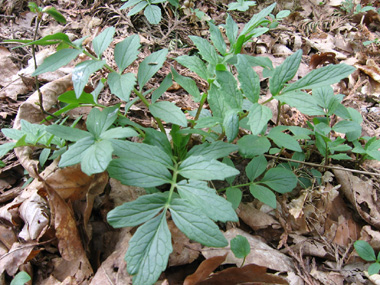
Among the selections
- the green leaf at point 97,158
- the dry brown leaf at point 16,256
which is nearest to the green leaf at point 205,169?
the green leaf at point 97,158

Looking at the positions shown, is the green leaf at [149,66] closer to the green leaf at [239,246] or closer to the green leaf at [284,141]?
the green leaf at [284,141]

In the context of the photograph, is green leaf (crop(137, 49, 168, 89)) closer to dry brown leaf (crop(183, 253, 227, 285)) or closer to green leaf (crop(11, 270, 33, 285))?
dry brown leaf (crop(183, 253, 227, 285))

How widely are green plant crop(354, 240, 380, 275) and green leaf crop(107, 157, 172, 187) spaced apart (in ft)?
3.86

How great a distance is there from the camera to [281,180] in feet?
5.06

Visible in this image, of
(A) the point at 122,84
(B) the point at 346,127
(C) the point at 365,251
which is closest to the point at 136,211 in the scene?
(A) the point at 122,84

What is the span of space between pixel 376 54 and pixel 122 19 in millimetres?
2971

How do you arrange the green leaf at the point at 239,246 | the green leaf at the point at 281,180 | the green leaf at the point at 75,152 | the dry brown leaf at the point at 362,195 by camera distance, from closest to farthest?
the green leaf at the point at 75,152
the green leaf at the point at 239,246
the green leaf at the point at 281,180
the dry brown leaf at the point at 362,195

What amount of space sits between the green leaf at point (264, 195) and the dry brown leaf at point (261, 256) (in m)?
0.26

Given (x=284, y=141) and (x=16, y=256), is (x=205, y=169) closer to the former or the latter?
(x=284, y=141)

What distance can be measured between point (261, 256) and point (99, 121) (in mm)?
1117

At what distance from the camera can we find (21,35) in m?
3.04

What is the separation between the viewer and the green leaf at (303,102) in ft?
3.97

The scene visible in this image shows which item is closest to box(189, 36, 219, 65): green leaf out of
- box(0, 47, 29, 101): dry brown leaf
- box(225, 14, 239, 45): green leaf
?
box(225, 14, 239, 45): green leaf

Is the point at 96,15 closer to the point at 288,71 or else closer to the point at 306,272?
the point at 288,71
